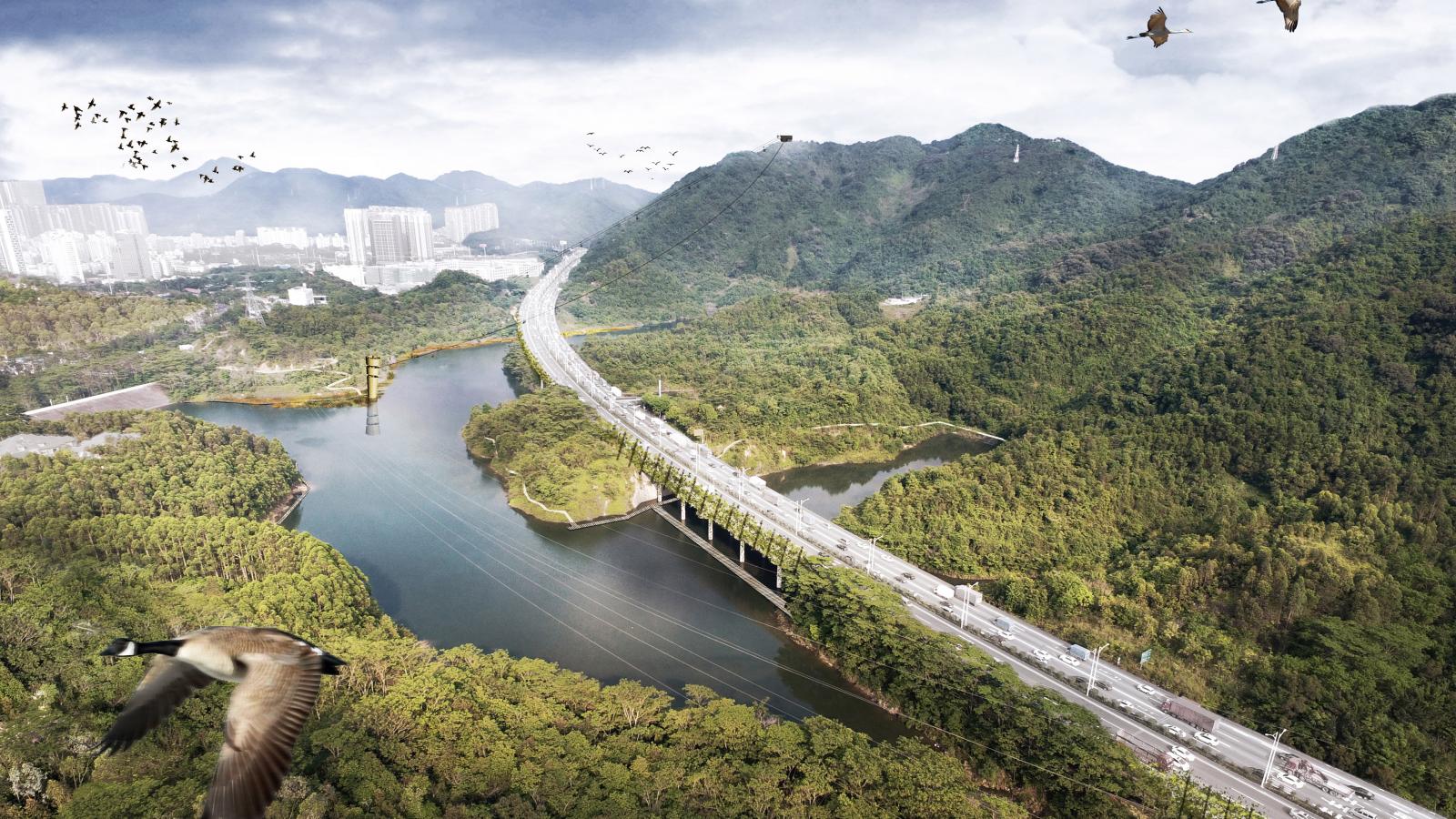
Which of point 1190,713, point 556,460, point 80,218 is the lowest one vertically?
point 1190,713

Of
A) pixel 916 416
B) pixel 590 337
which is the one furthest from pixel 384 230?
pixel 916 416

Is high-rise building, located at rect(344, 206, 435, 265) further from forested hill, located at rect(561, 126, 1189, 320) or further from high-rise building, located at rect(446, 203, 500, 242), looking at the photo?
forested hill, located at rect(561, 126, 1189, 320)

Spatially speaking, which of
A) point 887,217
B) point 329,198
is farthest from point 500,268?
point 329,198

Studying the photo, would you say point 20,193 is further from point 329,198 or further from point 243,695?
point 243,695

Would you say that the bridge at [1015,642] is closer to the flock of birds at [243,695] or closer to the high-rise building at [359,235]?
the flock of birds at [243,695]

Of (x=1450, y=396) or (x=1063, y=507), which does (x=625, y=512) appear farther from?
(x=1450, y=396)

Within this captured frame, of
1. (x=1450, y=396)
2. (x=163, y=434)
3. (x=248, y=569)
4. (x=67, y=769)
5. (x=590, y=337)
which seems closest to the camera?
(x=67, y=769)

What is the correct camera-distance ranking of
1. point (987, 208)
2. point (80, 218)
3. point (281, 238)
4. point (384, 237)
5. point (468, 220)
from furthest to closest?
point (468, 220) < point (281, 238) < point (384, 237) < point (80, 218) < point (987, 208)
